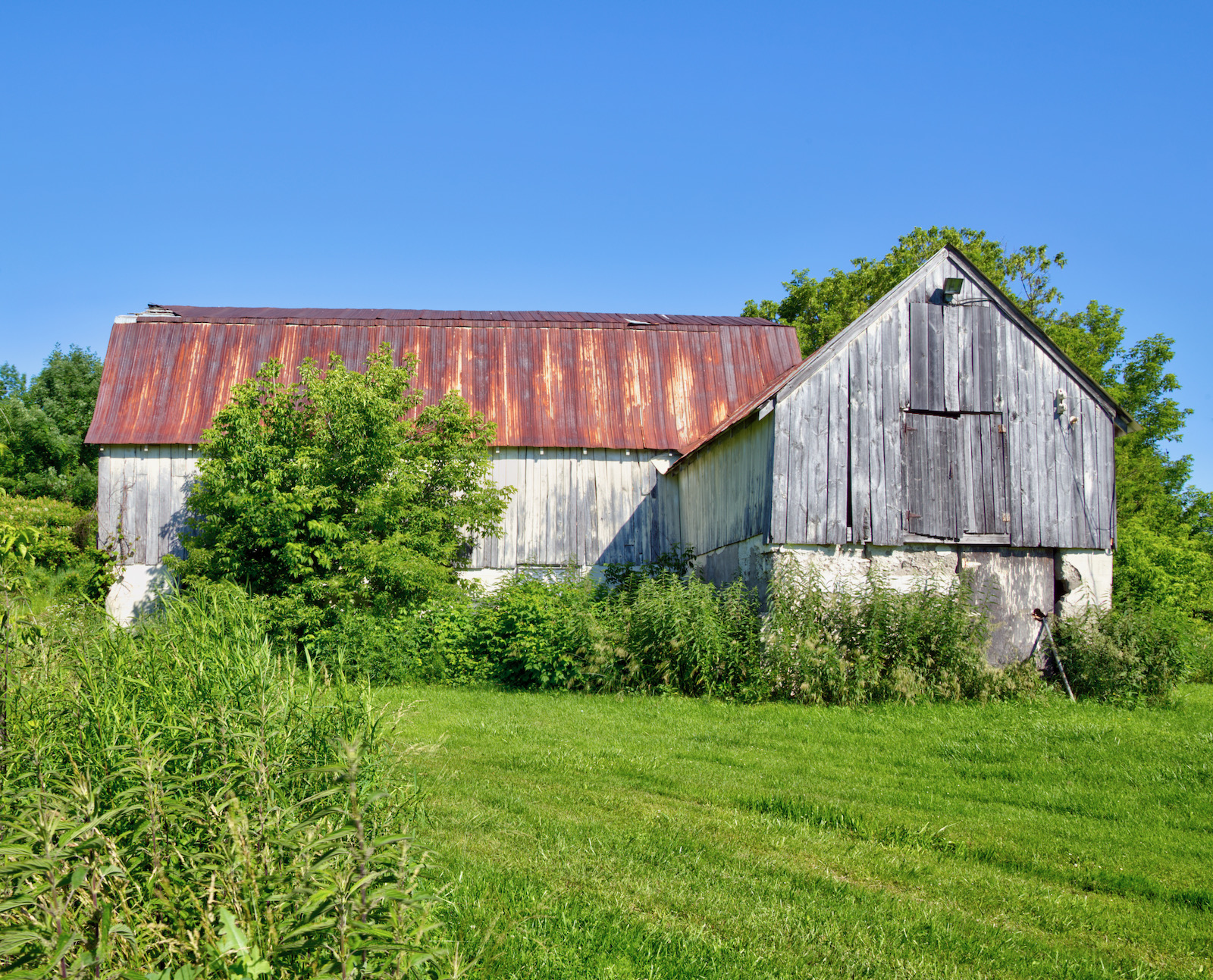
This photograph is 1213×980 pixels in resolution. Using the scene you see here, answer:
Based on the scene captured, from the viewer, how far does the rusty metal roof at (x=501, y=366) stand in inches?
730

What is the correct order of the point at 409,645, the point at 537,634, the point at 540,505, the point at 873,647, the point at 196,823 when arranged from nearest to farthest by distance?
the point at 196,823 → the point at 873,647 → the point at 537,634 → the point at 409,645 → the point at 540,505

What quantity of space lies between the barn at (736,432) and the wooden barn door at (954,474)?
3 centimetres

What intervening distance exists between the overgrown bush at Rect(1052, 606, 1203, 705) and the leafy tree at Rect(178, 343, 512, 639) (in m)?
9.77

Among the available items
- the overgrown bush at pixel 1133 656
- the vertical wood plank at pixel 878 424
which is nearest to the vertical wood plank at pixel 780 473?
the vertical wood plank at pixel 878 424

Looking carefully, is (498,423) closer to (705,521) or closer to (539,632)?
(705,521)

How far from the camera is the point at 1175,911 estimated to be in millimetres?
5020

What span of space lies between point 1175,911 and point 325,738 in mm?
4657

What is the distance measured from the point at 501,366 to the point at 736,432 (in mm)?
6945

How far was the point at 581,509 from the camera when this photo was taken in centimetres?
1848

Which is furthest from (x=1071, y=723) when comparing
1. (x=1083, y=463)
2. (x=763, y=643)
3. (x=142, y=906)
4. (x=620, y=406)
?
(x=620, y=406)

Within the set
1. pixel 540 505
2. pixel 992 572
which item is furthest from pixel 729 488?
pixel 540 505

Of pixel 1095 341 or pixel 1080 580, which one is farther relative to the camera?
pixel 1095 341

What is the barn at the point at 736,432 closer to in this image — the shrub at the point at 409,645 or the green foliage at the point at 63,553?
the green foliage at the point at 63,553

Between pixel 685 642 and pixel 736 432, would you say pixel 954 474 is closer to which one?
pixel 736 432
